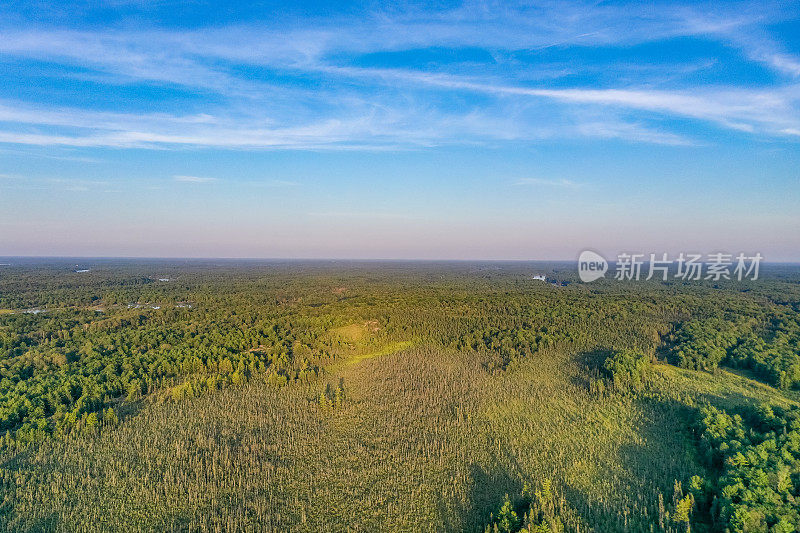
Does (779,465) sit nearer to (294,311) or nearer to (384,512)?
(384,512)

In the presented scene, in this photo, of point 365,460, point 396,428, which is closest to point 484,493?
point 365,460

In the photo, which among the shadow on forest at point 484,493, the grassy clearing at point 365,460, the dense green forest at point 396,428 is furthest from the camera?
the grassy clearing at point 365,460

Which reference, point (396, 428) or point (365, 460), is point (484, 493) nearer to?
point (365, 460)

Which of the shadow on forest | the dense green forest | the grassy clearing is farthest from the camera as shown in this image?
the grassy clearing

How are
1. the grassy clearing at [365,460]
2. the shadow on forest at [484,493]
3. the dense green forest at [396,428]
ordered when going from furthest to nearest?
the grassy clearing at [365,460] → the dense green forest at [396,428] → the shadow on forest at [484,493]

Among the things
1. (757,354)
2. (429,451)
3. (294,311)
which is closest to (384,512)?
(429,451)

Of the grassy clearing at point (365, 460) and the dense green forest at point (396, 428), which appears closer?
the dense green forest at point (396, 428)

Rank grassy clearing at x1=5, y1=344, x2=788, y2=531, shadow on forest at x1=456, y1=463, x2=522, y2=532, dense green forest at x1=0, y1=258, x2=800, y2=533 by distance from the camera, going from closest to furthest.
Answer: shadow on forest at x1=456, y1=463, x2=522, y2=532 < dense green forest at x1=0, y1=258, x2=800, y2=533 < grassy clearing at x1=5, y1=344, x2=788, y2=531

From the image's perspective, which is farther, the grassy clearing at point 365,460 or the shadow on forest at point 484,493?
the grassy clearing at point 365,460

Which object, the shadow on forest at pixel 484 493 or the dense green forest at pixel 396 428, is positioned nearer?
the shadow on forest at pixel 484 493
